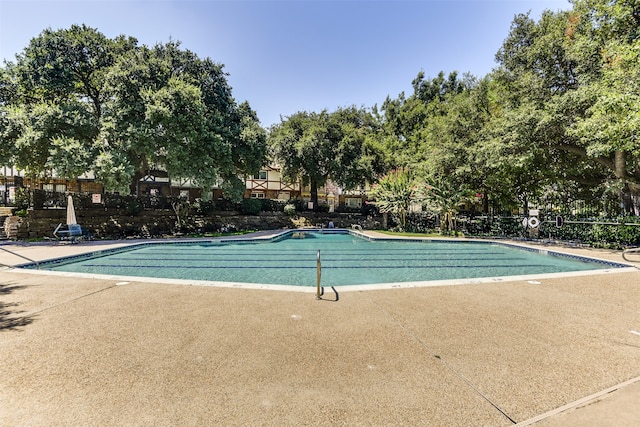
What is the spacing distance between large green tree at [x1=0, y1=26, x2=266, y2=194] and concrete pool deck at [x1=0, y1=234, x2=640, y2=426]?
38.8 feet

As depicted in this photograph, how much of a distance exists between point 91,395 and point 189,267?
23.6 feet

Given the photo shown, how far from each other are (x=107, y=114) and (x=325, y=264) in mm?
15028

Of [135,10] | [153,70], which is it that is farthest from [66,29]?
[135,10]

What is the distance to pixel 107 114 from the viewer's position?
51.3 feet

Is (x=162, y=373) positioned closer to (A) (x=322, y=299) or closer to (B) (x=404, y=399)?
(B) (x=404, y=399)

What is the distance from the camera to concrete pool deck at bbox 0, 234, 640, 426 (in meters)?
2.27

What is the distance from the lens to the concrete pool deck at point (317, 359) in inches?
89.3

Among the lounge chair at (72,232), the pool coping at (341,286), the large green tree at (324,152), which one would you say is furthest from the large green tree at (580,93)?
the lounge chair at (72,232)

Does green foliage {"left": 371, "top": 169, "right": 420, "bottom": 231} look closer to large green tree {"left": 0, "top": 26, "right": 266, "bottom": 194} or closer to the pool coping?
the pool coping

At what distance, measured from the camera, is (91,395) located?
2469 mm

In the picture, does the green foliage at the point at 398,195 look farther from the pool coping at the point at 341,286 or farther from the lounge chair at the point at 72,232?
the lounge chair at the point at 72,232

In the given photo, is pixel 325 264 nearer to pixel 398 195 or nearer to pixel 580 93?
pixel 398 195

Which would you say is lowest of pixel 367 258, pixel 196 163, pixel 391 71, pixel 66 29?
pixel 367 258

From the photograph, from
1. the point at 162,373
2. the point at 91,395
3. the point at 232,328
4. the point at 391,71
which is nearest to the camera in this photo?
the point at 91,395
